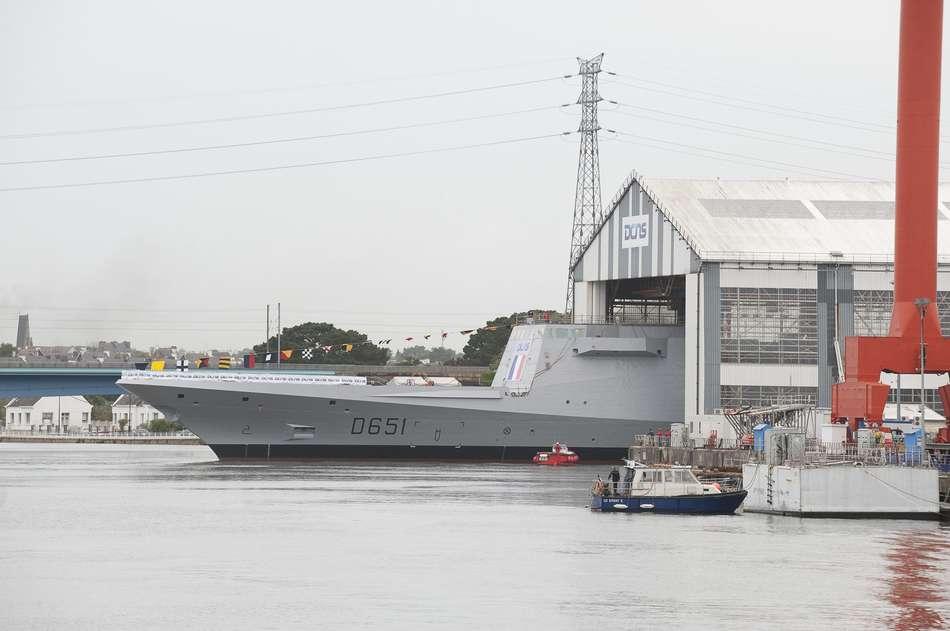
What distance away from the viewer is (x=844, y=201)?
255ft

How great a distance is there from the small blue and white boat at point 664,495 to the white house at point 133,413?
139 metres

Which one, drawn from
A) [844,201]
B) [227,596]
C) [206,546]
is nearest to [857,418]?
[206,546]

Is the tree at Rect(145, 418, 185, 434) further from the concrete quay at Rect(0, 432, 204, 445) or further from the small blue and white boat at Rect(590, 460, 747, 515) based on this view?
the small blue and white boat at Rect(590, 460, 747, 515)

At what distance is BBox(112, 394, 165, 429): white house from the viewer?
183 m

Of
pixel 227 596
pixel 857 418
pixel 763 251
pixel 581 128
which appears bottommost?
pixel 227 596

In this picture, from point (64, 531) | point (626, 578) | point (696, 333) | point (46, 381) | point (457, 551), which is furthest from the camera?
point (46, 381)

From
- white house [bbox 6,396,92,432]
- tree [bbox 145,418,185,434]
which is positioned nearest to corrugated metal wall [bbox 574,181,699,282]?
tree [bbox 145,418,185,434]

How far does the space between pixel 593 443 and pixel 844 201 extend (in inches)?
708

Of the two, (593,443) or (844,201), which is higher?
(844,201)

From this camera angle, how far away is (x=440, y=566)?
32.2 metres

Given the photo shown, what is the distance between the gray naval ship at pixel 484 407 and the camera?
74.8 metres

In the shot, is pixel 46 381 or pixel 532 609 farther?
pixel 46 381

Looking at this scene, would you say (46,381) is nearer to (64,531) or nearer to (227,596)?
(64,531)

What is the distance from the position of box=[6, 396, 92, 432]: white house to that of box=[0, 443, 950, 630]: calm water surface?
13937cm
